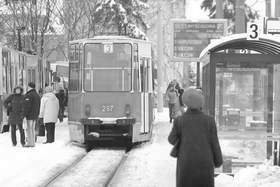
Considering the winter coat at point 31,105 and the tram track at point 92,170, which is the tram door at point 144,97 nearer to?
the tram track at point 92,170

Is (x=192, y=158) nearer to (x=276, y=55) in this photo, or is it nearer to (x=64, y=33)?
(x=276, y=55)

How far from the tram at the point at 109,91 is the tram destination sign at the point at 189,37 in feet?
30.1

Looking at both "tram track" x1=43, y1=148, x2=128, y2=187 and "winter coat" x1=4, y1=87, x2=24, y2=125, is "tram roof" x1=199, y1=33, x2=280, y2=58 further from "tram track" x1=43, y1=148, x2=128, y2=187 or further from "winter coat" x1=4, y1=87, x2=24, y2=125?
"winter coat" x1=4, y1=87, x2=24, y2=125

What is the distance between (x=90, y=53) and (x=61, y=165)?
16.5ft

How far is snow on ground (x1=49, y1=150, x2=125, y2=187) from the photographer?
12.0 m

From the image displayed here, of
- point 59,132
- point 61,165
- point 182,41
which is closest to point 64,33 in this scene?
point 182,41

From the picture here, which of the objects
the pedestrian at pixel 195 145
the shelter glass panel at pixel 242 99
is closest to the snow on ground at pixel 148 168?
the shelter glass panel at pixel 242 99

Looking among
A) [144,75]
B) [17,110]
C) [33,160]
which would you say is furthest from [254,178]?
[144,75]

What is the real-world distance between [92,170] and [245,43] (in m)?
3.98

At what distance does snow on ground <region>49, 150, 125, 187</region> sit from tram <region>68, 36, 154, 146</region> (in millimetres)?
964

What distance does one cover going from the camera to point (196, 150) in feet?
23.0

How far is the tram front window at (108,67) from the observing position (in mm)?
18531

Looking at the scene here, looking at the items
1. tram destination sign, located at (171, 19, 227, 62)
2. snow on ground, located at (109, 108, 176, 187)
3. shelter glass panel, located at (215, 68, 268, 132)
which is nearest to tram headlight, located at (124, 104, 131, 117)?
snow on ground, located at (109, 108, 176, 187)

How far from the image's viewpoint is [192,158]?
23.0 ft
